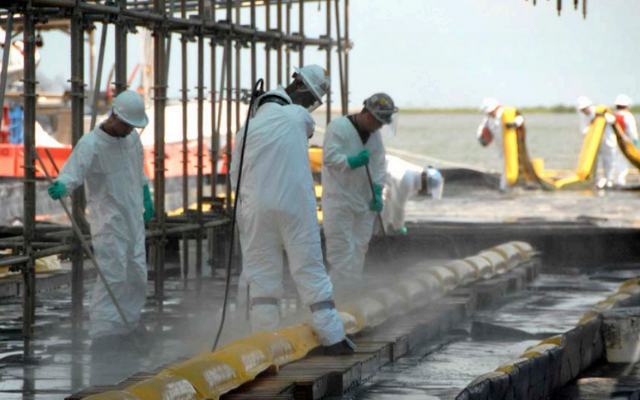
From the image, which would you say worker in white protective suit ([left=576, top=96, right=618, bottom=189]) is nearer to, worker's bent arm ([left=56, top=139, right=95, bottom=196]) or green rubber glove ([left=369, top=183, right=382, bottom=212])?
green rubber glove ([left=369, top=183, right=382, bottom=212])

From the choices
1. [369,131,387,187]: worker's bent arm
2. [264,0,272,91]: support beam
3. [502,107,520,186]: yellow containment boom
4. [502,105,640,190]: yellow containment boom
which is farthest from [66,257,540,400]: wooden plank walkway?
[502,105,640,190]: yellow containment boom

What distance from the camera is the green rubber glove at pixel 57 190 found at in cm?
916

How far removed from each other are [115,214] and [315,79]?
173 centimetres

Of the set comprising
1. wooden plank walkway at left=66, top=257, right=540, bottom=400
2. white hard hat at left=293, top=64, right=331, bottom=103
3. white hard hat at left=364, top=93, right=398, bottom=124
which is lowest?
wooden plank walkway at left=66, top=257, right=540, bottom=400

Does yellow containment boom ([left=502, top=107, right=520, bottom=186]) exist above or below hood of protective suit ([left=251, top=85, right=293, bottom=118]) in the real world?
below

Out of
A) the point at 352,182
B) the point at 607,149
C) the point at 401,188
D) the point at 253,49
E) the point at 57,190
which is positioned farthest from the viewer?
the point at 607,149

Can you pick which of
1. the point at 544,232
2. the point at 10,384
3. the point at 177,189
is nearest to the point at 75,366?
the point at 10,384

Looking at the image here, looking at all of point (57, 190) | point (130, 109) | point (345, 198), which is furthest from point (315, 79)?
point (345, 198)

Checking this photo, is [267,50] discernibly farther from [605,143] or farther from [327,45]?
[605,143]

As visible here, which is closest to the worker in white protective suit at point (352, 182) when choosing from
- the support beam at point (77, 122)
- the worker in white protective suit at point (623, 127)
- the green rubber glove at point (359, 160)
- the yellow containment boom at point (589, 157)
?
the green rubber glove at point (359, 160)

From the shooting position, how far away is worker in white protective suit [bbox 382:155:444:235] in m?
15.5

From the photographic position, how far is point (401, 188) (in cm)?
1574

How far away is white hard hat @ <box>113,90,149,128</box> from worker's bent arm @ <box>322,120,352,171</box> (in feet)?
9.44

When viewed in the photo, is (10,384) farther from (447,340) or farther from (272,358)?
(447,340)
